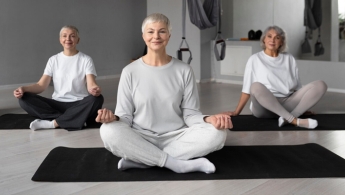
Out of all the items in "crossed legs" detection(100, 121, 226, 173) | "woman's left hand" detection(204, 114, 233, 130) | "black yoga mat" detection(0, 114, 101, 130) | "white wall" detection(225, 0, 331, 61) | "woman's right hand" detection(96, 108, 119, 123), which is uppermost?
"white wall" detection(225, 0, 331, 61)

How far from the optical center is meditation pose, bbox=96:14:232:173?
3.01 metres

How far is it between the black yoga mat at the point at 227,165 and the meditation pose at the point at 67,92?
0.92 metres

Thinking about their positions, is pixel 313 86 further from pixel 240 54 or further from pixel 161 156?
pixel 240 54

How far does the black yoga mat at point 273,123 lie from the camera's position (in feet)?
14.5

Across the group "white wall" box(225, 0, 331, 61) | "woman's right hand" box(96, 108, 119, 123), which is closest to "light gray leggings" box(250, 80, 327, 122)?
"woman's right hand" box(96, 108, 119, 123)

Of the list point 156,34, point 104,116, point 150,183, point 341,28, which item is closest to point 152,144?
point 150,183

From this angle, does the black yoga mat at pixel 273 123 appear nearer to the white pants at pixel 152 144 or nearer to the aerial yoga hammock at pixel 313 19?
the white pants at pixel 152 144

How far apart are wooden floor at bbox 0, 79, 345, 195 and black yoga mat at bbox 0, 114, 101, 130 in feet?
0.60

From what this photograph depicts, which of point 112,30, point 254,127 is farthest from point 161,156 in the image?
point 112,30

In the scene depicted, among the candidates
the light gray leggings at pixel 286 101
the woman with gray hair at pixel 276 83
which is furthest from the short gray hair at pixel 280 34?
the light gray leggings at pixel 286 101

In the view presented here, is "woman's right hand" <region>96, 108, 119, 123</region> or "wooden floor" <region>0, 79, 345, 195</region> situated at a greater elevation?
"woman's right hand" <region>96, 108, 119, 123</region>

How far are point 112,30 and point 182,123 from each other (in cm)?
608

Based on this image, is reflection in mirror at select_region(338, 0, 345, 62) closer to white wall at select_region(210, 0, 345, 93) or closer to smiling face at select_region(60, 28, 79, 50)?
white wall at select_region(210, 0, 345, 93)

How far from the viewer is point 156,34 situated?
3.07 metres
